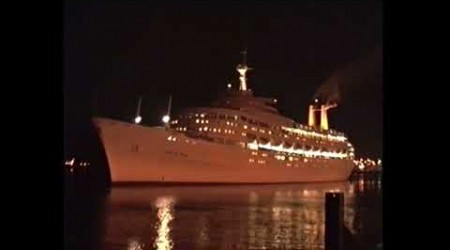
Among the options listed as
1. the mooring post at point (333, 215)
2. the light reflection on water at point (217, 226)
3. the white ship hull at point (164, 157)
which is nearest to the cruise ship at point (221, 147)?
the white ship hull at point (164, 157)

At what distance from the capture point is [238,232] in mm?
11375

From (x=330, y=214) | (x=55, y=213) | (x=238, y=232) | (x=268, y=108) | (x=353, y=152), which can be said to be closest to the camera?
(x=55, y=213)

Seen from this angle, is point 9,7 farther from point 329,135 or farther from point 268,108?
point 329,135

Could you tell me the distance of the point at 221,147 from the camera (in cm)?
3019

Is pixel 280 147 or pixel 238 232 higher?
pixel 280 147

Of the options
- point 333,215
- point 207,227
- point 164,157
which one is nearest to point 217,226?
point 207,227

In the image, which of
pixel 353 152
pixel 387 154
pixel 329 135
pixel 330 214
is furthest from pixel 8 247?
pixel 353 152

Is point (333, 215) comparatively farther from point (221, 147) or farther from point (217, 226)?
point (221, 147)

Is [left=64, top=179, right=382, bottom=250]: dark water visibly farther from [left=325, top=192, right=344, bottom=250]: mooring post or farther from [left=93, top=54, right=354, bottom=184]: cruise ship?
Result: [left=93, top=54, right=354, bottom=184]: cruise ship

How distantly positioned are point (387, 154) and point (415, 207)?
107mm

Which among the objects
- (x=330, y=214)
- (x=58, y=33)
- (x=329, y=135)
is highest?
(x=329, y=135)

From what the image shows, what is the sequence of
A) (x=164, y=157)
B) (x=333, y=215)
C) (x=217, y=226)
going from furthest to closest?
(x=164, y=157)
(x=217, y=226)
(x=333, y=215)

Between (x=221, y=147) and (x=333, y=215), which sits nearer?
(x=333, y=215)

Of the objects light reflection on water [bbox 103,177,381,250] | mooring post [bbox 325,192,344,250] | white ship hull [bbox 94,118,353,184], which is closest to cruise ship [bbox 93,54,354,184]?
white ship hull [bbox 94,118,353,184]
